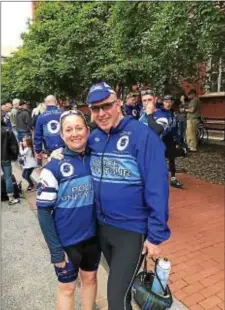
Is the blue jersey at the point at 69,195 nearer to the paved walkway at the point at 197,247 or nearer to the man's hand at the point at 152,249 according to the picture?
the man's hand at the point at 152,249

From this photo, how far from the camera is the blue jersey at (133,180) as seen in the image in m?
2.10

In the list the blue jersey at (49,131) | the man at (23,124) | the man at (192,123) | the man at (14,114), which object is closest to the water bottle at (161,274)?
the blue jersey at (49,131)

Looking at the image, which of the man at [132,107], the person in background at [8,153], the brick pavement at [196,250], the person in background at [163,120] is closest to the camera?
the brick pavement at [196,250]

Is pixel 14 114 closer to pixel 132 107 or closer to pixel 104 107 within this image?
pixel 132 107

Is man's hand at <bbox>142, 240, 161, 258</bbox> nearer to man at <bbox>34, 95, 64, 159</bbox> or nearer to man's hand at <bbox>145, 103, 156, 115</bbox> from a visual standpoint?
man's hand at <bbox>145, 103, 156, 115</bbox>

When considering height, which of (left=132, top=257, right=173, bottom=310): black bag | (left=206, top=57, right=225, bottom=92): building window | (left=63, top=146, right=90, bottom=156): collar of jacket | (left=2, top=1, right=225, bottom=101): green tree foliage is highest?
(left=2, top=1, right=225, bottom=101): green tree foliage

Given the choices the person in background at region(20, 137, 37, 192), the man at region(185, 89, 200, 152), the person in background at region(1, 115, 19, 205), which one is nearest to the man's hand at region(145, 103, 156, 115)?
the person in background at region(1, 115, 19, 205)

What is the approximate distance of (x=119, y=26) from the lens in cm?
792

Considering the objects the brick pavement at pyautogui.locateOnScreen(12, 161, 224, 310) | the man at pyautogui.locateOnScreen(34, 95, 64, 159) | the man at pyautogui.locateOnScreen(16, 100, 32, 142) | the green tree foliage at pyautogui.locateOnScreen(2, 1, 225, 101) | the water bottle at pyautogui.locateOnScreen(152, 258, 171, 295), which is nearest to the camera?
the water bottle at pyautogui.locateOnScreen(152, 258, 171, 295)

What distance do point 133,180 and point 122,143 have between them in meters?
0.23

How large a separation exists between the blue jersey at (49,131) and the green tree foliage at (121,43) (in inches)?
95.2

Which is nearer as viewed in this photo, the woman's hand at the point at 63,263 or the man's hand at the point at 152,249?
the man's hand at the point at 152,249

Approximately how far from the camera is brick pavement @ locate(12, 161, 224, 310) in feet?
11.0

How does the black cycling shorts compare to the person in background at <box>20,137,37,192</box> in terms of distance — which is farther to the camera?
the person in background at <box>20,137,37,192</box>
